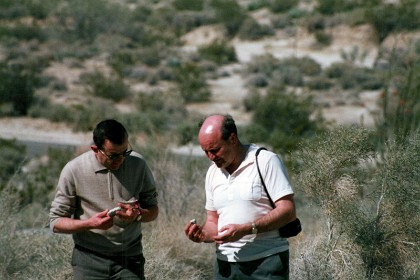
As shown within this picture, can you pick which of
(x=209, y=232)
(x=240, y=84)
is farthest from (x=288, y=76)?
(x=209, y=232)

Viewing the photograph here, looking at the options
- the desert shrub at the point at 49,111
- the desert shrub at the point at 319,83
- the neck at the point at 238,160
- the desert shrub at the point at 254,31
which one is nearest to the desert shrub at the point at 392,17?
the desert shrub at the point at 319,83

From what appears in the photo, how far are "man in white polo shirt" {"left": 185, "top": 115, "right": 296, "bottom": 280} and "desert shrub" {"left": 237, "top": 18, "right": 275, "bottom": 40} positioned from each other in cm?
4593

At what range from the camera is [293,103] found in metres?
28.9

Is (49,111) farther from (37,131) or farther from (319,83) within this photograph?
(319,83)

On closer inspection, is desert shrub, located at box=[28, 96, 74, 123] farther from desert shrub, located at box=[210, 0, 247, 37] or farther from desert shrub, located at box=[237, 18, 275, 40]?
desert shrub, located at box=[210, 0, 247, 37]

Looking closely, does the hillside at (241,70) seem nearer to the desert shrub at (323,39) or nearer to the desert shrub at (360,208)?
the desert shrub at (323,39)

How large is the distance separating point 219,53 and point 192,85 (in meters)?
9.04

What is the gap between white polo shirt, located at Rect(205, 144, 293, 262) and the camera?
4.71 metres

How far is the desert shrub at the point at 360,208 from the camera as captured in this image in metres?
6.57

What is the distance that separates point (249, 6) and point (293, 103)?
32722 mm

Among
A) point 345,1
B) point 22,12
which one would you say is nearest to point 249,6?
point 345,1

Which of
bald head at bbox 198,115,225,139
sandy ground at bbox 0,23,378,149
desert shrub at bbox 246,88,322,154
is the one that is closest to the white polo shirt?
bald head at bbox 198,115,225,139

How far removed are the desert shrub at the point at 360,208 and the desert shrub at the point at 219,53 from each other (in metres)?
35.7

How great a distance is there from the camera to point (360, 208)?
671cm
